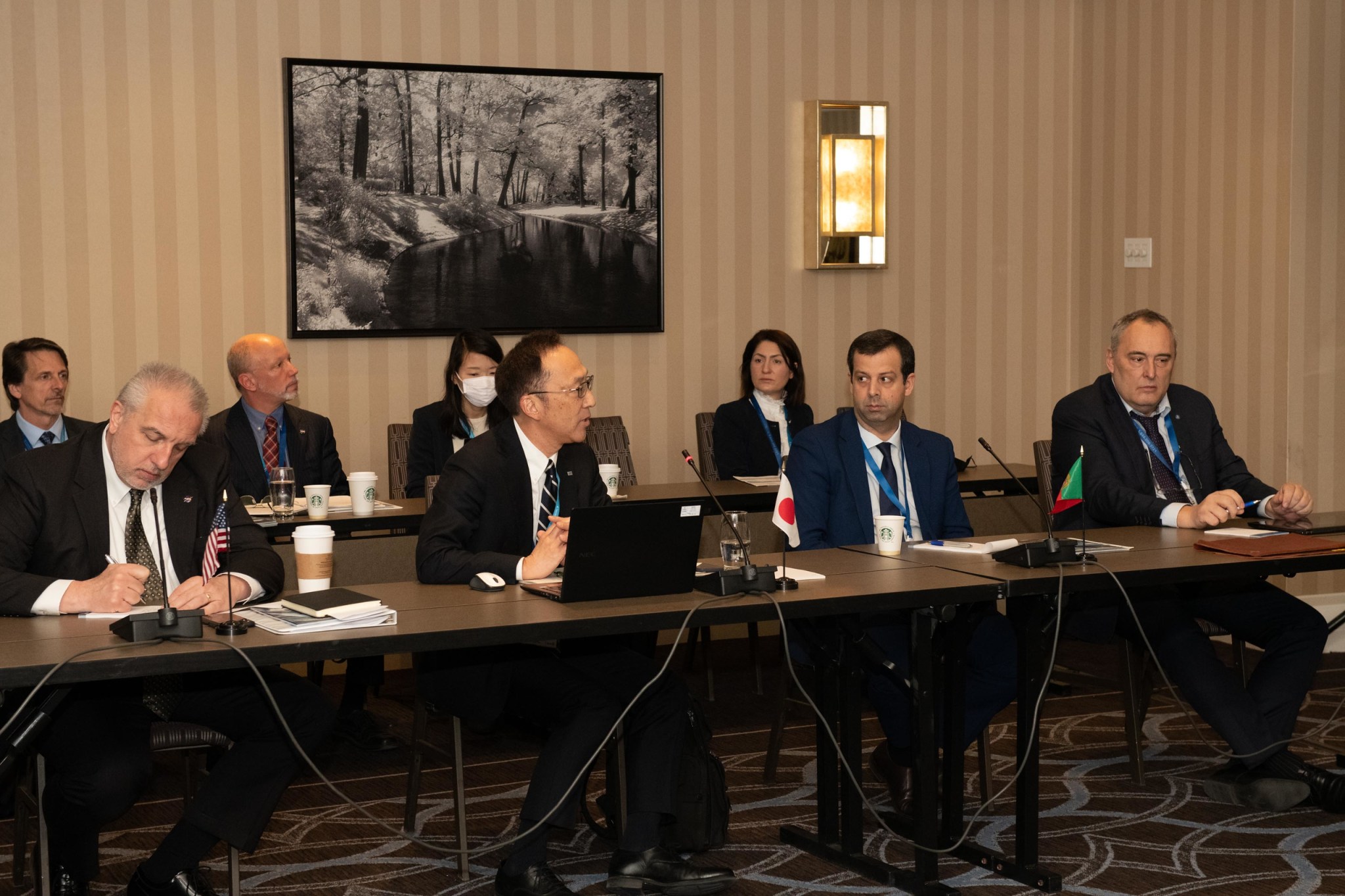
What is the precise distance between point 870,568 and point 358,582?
2143 millimetres

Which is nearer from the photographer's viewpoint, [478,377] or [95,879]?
[95,879]

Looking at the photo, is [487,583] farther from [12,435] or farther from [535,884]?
[12,435]

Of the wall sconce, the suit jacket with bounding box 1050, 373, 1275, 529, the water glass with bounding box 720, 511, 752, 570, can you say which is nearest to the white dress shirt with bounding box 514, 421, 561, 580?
the water glass with bounding box 720, 511, 752, 570

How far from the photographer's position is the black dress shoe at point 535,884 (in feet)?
10.4

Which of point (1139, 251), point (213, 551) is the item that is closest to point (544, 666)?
point (213, 551)

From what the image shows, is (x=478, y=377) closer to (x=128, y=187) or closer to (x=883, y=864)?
(x=128, y=187)

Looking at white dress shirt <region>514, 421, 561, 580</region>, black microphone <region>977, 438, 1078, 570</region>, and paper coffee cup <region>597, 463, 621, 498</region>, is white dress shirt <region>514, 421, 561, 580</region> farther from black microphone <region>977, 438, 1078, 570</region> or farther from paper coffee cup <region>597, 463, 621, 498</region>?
paper coffee cup <region>597, 463, 621, 498</region>

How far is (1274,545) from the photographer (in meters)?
3.64

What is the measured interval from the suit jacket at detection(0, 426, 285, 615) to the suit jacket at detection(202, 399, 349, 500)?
1761 mm

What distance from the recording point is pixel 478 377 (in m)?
5.39

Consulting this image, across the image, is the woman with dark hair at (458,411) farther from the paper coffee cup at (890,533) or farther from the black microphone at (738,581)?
the black microphone at (738,581)

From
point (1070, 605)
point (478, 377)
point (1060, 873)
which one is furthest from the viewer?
point (478, 377)

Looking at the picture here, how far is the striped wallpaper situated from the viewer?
5898 millimetres

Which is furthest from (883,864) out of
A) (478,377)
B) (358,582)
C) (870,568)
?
(478,377)
